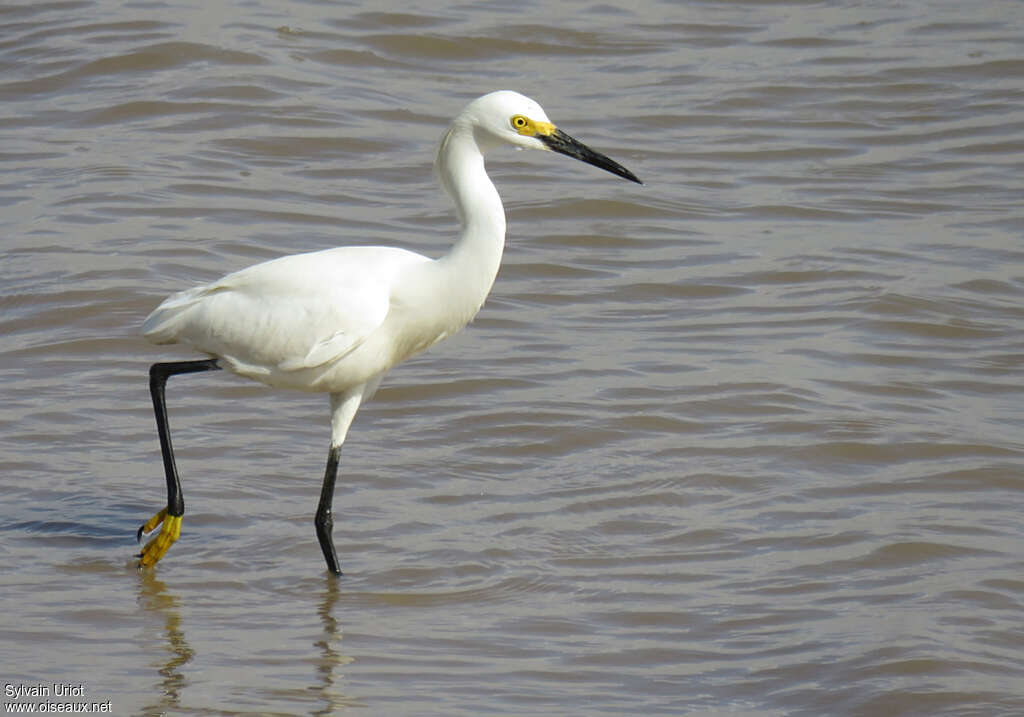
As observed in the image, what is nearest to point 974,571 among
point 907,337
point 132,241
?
point 907,337

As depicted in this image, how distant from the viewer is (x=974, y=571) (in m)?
5.96

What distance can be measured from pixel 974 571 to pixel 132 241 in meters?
5.92

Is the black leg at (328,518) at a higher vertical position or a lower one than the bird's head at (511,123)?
lower

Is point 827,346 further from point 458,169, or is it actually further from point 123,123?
point 123,123

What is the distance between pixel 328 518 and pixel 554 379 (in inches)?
87.5

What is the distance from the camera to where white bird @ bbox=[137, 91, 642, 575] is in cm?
593

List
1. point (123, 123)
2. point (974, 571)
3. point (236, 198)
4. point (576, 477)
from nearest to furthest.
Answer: point (974, 571)
point (576, 477)
point (236, 198)
point (123, 123)

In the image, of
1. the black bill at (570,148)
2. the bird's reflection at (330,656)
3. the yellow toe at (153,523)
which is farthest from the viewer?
the yellow toe at (153,523)

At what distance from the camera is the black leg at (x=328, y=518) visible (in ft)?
20.1

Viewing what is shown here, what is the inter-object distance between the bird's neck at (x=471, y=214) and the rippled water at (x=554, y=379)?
1086 mm
